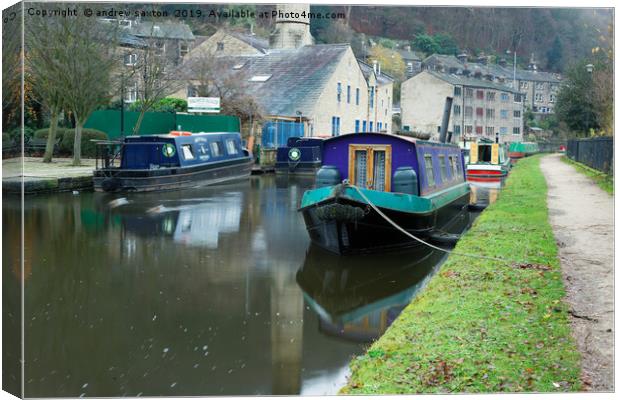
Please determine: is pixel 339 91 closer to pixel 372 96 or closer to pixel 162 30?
pixel 372 96

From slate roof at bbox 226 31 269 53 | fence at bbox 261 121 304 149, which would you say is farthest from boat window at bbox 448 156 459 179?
fence at bbox 261 121 304 149

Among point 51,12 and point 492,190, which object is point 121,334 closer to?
point 51,12

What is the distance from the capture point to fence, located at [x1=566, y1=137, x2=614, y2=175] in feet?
49.2

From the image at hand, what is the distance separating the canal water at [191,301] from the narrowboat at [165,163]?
423 cm

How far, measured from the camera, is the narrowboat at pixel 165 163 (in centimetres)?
2134

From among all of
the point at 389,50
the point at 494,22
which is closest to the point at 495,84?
the point at 389,50

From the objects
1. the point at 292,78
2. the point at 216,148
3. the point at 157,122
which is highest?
the point at 292,78

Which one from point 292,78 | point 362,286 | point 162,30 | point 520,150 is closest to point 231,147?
point 292,78

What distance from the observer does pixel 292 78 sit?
25.5 metres

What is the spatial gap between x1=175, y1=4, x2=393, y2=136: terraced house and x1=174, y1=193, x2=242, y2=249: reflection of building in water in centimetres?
348

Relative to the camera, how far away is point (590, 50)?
7.83m

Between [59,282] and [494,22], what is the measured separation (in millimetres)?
6106

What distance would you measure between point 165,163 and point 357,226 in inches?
464

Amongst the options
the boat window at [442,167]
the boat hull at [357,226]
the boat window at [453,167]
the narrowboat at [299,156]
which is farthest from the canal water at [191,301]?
the narrowboat at [299,156]
